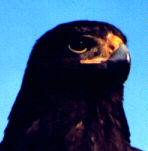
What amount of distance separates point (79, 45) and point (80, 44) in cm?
2

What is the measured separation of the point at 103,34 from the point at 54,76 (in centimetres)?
70

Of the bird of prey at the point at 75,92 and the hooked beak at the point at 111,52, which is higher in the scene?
the hooked beak at the point at 111,52

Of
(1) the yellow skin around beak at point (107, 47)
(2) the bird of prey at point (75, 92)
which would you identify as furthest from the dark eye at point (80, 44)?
(1) the yellow skin around beak at point (107, 47)

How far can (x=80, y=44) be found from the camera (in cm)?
596

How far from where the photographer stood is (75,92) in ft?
19.6

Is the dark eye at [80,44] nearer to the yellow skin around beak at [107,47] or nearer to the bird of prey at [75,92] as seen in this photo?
the bird of prey at [75,92]

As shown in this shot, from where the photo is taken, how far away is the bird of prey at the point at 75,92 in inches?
226

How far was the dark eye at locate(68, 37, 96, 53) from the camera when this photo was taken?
595cm

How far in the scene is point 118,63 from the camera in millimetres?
5762

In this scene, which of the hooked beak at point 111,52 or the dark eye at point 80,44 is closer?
the hooked beak at point 111,52

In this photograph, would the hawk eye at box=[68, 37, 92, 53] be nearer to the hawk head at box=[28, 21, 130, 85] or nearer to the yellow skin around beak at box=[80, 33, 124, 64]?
the hawk head at box=[28, 21, 130, 85]

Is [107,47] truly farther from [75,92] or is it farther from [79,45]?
[75,92]

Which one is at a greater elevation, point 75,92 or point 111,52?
point 111,52

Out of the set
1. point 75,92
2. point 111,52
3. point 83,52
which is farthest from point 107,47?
point 75,92
